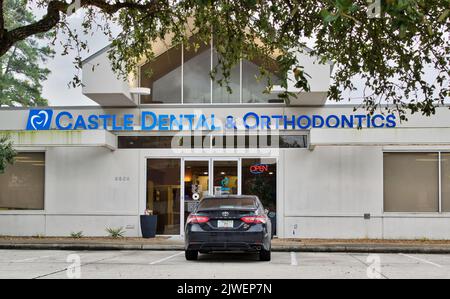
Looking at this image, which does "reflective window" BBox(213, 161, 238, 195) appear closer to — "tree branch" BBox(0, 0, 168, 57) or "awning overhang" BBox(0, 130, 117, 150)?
"awning overhang" BBox(0, 130, 117, 150)

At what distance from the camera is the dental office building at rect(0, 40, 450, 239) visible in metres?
20.6

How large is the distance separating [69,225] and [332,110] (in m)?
9.60

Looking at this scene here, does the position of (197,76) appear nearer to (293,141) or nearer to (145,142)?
(145,142)

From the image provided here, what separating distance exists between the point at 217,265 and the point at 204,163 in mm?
8703

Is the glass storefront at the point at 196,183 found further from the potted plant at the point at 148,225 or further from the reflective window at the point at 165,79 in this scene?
the reflective window at the point at 165,79

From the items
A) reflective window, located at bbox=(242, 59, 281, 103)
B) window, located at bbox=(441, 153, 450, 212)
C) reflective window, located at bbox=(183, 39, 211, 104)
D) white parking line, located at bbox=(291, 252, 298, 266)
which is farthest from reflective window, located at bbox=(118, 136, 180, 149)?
window, located at bbox=(441, 153, 450, 212)

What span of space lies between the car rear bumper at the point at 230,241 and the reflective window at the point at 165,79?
9130 mm

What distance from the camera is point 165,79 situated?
2181 centimetres

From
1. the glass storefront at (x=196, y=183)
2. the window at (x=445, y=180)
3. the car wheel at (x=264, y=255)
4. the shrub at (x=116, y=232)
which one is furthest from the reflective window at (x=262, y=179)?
the car wheel at (x=264, y=255)

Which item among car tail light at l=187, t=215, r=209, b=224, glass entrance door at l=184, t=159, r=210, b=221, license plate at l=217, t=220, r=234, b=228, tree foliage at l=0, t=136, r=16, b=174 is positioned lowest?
license plate at l=217, t=220, r=234, b=228

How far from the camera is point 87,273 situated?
1098 cm

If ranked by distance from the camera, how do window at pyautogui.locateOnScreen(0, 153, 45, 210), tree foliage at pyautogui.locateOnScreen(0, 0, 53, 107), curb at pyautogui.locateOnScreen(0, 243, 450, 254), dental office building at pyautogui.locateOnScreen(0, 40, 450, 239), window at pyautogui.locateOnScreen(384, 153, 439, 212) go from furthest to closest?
tree foliage at pyautogui.locateOnScreen(0, 0, 53, 107) → window at pyautogui.locateOnScreen(0, 153, 45, 210) → window at pyautogui.locateOnScreen(384, 153, 439, 212) → dental office building at pyautogui.locateOnScreen(0, 40, 450, 239) → curb at pyautogui.locateOnScreen(0, 243, 450, 254)

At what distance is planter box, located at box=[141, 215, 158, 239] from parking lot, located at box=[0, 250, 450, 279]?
4239mm
